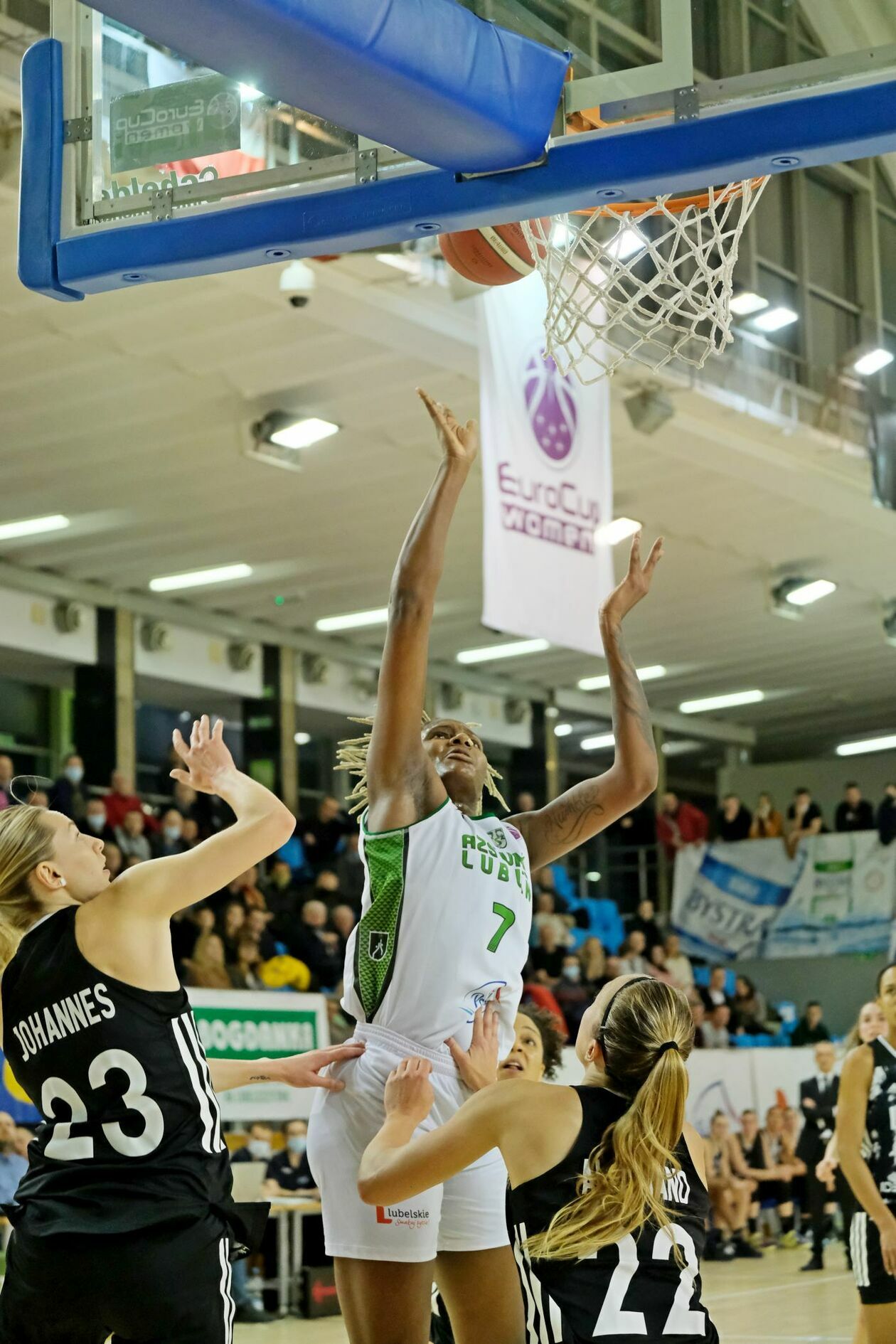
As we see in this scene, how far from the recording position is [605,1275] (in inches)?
137

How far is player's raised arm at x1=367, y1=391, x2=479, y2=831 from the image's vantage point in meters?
4.22

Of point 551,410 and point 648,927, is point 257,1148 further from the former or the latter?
point 648,927

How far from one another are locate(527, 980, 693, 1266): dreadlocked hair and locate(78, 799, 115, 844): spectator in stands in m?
13.2

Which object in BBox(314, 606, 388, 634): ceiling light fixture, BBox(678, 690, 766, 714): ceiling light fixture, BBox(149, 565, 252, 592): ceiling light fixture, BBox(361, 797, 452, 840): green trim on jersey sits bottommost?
BBox(361, 797, 452, 840): green trim on jersey

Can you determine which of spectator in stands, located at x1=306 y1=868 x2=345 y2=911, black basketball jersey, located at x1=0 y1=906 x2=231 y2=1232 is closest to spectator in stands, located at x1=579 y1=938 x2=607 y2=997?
spectator in stands, located at x1=306 y1=868 x2=345 y2=911

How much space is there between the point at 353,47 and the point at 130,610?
16859 millimetres

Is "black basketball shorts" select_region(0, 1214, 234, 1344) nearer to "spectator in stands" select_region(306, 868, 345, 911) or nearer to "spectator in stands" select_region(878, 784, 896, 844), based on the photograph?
"spectator in stands" select_region(306, 868, 345, 911)

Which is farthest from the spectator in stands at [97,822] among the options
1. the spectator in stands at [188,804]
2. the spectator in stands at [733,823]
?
the spectator in stands at [733,823]

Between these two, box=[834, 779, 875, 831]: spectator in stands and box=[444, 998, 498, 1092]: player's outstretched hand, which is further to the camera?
box=[834, 779, 875, 831]: spectator in stands

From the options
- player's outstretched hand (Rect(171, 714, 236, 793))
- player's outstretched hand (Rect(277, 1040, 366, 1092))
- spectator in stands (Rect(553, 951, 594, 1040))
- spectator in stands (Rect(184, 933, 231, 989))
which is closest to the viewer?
player's outstretched hand (Rect(171, 714, 236, 793))

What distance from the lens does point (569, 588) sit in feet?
38.0

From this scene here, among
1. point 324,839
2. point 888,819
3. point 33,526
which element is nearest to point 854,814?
point 888,819

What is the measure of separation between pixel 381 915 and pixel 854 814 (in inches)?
778

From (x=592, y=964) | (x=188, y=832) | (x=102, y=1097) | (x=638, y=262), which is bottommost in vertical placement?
(x=102, y=1097)
